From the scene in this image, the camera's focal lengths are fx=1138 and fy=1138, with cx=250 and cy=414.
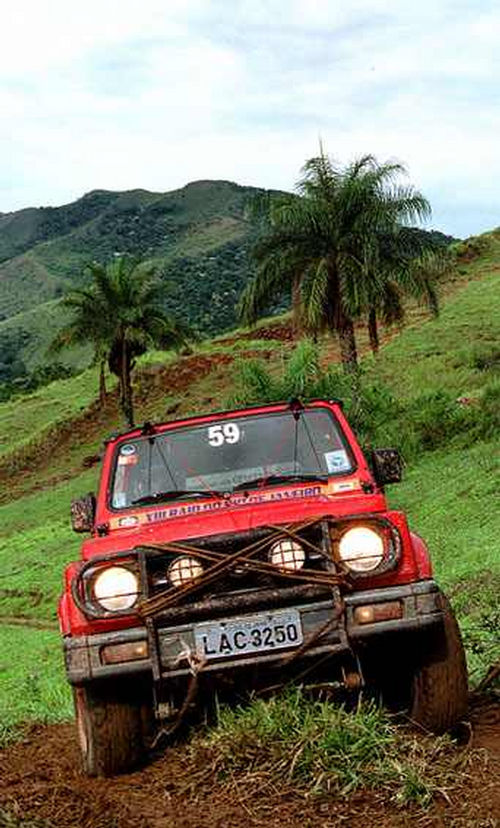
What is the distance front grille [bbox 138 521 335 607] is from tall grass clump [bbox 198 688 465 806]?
52 cm

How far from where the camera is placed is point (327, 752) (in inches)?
186

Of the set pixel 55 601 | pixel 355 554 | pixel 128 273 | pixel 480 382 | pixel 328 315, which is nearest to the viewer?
pixel 355 554

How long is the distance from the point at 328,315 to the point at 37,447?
20.6 meters

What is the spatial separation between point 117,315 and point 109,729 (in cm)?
2986

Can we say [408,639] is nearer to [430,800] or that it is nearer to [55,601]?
[430,800]

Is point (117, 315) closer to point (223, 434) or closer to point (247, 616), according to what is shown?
point (223, 434)

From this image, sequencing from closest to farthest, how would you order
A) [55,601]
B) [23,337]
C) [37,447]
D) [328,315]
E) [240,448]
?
[240,448], [55,601], [328,315], [37,447], [23,337]

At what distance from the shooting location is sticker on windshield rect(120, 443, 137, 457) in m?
6.69

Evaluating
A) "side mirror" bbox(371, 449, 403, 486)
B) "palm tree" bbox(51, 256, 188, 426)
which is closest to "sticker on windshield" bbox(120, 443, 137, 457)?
"side mirror" bbox(371, 449, 403, 486)

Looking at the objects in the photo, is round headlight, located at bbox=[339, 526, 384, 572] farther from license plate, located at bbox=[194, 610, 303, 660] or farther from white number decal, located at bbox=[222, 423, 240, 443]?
white number decal, located at bbox=[222, 423, 240, 443]

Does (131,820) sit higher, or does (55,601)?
(131,820)

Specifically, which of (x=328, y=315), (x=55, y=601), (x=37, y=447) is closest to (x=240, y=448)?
(x=55, y=601)

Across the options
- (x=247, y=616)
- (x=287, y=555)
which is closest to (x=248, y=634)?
(x=247, y=616)

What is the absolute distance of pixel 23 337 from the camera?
120 metres
